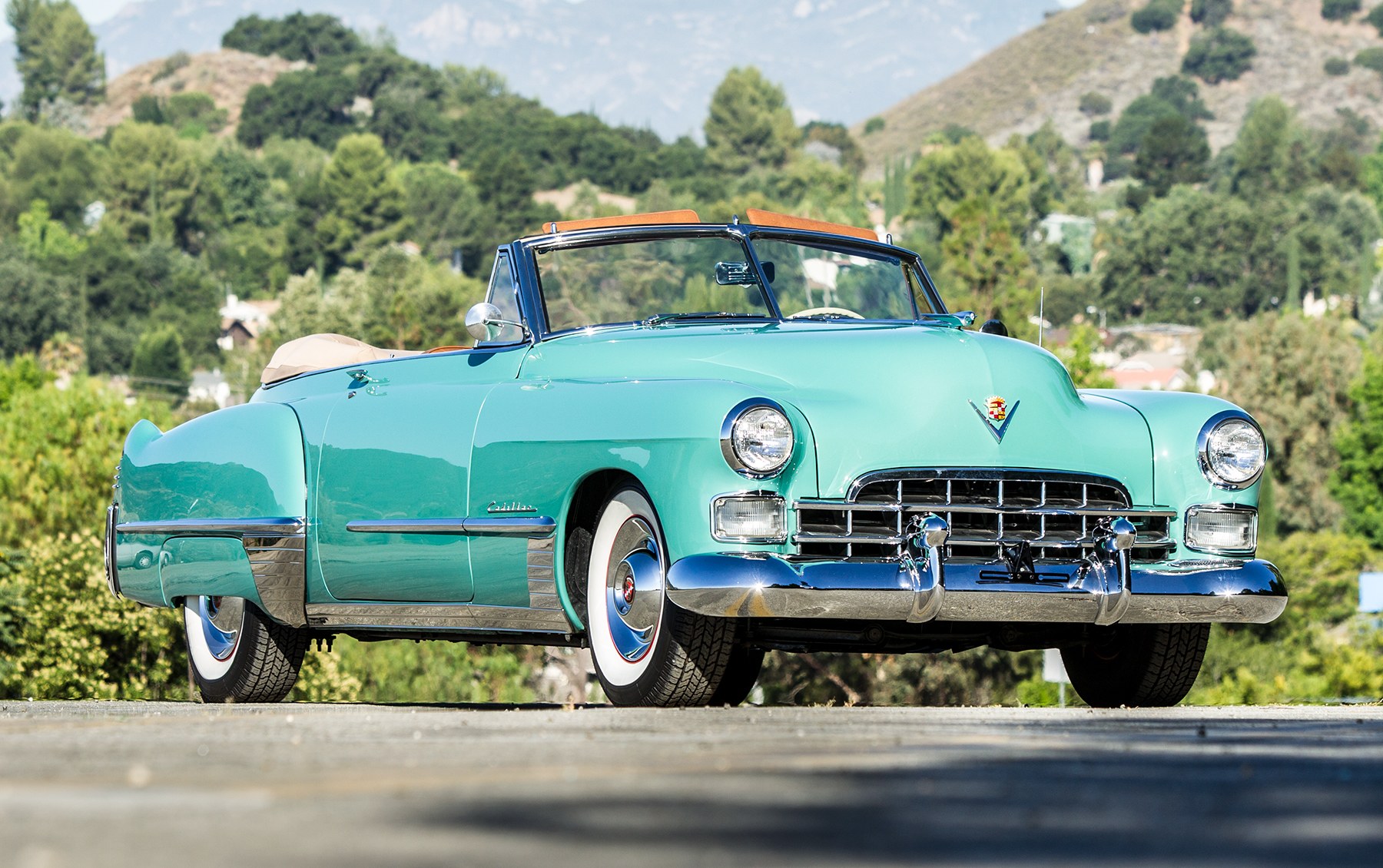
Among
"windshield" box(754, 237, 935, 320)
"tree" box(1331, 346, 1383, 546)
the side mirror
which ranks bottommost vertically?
"tree" box(1331, 346, 1383, 546)

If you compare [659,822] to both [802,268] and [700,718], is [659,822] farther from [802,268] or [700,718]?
[802,268]

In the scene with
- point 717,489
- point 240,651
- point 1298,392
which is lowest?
point 1298,392

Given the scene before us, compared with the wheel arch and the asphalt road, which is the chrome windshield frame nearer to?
the wheel arch

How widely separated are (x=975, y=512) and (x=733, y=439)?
896 mm

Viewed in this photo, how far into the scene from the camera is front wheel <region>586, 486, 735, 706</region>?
696cm

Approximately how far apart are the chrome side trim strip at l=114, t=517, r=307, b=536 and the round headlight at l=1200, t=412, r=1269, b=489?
3607 millimetres

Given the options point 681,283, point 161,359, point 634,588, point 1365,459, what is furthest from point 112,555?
point 161,359

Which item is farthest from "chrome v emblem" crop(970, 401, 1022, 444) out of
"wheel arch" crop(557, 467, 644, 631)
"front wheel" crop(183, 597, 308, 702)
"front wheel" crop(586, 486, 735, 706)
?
"front wheel" crop(183, 597, 308, 702)

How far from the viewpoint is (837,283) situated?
9156 mm

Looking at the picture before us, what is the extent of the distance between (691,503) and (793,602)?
A: 0.48m

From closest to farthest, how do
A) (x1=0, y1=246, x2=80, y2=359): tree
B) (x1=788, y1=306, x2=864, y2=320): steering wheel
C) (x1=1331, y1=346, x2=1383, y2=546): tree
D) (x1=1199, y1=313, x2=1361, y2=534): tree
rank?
1. (x1=788, y1=306, x2=864, y2=320): steering wheel
2. (x1=1331, y1=346, x2=1383, y2=546): tree
3. (x1=1199, y1=313, x2=1361, y2=534): tree
4. (x1=0, y1=246, x2=80, y2=359): tree

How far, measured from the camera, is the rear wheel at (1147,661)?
26.5 feet

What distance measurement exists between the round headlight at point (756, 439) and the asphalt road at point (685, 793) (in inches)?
39.3

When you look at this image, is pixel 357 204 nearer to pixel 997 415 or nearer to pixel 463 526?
pixel 463 526
